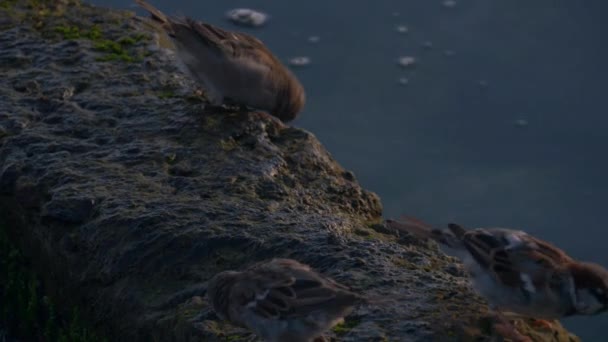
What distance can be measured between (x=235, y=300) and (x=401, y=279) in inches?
33.3

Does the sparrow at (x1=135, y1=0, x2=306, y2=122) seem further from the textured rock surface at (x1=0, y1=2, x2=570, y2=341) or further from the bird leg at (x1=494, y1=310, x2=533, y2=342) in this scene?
the bird leg at (x1=494, y1=310, x2=533, y2=342)

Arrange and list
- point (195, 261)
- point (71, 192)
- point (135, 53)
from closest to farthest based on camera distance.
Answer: point (195, 261) < point (71, 192) < point (135, 53)

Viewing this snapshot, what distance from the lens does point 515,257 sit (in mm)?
4500

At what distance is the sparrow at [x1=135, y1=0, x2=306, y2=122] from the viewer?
634cm

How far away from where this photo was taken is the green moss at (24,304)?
542 centimetres

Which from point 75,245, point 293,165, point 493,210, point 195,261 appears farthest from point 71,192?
point 493,210

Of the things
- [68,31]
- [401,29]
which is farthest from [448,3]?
[68,31]

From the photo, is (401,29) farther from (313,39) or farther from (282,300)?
(282,300)

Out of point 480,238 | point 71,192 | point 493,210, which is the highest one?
point 480,238

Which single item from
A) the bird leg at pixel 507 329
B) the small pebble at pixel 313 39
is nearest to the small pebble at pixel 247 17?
the small pebble at pixel 313 39

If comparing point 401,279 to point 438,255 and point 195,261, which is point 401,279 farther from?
point 195,261

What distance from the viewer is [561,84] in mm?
8789

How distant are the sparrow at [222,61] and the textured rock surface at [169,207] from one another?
18 cm

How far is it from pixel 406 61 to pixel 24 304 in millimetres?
4548
